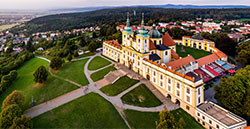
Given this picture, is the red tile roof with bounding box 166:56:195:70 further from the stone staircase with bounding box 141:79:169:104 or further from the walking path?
the walking path

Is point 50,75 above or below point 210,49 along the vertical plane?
below

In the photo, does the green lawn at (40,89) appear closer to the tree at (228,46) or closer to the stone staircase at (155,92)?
the stone staircase at (155,92)

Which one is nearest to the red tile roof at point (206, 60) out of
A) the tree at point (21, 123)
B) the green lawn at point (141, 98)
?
the green lawn at point (141, 98)

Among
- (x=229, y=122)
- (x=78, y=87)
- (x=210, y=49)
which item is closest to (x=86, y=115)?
(x=78, y=87)

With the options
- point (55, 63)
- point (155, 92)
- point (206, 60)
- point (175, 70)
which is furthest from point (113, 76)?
point (206, 60)

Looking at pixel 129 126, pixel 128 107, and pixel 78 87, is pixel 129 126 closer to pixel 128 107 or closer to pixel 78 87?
pixel 128 107

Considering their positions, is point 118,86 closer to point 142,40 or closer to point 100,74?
point 100,74

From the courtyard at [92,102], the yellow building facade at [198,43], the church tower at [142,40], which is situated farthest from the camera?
the yellow building facade at [198,43]
